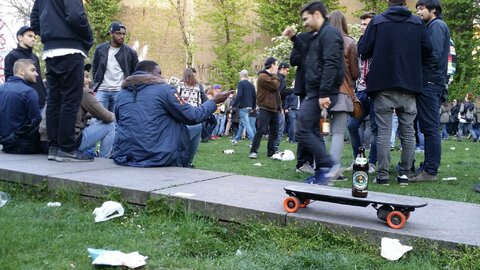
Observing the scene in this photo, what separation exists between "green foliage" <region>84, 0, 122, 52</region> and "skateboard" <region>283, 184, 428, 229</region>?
29.9 metres

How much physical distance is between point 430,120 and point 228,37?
25468mm

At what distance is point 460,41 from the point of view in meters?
28.8

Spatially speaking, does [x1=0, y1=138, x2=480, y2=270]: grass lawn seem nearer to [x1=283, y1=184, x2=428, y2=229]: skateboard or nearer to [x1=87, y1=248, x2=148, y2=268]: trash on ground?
[x1=87, y1=248, x2=148, y2=268]: trash on ground

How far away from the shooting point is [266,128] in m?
9.23

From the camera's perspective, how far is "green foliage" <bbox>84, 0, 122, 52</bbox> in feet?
103

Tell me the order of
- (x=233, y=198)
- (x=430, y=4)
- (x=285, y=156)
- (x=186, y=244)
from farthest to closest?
(x=285, y=156), (x=430, y=4), (x=233, y=198), (x=186, y=244)

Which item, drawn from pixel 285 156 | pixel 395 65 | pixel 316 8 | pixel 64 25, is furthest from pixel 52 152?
pixel 285 156

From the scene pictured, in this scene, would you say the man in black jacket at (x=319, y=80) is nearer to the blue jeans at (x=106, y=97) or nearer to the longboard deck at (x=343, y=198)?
the longboard deck at (x=343, y=198)

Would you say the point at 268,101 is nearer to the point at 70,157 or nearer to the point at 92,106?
the point at 92,106

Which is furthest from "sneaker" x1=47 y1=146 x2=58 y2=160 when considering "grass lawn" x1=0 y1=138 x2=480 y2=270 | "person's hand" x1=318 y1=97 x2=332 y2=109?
"person's hand" x1=318 y1=97 x2=332 y2=109

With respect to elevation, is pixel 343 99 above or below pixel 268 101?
above

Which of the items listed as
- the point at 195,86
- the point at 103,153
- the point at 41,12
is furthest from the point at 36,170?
the point at 195,86

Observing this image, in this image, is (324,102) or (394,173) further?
(394,173)

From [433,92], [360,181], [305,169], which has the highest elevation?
[433,92]
